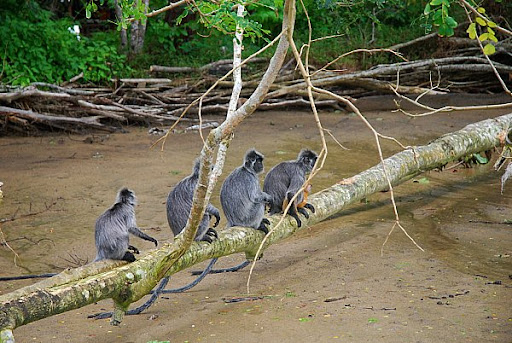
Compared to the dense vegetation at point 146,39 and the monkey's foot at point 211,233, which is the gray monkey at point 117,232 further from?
the dense vegetation at point 146,39

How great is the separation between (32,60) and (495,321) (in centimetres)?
1123

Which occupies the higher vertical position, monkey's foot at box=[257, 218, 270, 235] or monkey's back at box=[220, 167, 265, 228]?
monkey's back at box=[220, 167, 265, 228]

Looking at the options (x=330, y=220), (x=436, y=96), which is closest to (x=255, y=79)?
(x=436, y=96)

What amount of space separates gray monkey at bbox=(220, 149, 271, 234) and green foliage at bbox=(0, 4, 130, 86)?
790cm

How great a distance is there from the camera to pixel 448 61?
13.7m

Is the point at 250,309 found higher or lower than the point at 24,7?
lower

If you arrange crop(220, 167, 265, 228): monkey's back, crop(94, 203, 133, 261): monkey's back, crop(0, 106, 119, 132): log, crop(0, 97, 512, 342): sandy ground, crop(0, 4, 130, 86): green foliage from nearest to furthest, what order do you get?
crop(0, 97, 512, 342): sandy ground, crop(94, 203, 133, 261): monkey's back, crop(220, 167, 265, 228): monkey's back, crop(0, 106, 119, 132): log, crop(0, 4, 130, 86): green foliage

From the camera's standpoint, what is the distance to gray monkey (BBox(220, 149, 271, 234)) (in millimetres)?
6295

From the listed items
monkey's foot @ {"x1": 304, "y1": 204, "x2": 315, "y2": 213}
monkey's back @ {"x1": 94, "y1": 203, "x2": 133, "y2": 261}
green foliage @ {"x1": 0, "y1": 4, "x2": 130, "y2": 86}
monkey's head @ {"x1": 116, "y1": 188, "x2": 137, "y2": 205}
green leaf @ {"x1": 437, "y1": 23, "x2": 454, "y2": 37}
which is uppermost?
green foliage @ {"x1": 0, "y1": 4, "x2": 130, "y2": 86}

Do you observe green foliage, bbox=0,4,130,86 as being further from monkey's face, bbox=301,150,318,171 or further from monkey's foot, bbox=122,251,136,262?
monkey's foot, bbox=122,251,136,262

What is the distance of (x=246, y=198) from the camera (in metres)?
6.28

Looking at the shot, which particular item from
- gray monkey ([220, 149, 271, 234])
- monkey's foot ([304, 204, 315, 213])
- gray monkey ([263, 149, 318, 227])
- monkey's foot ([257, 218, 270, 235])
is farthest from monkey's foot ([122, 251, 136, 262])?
monkey's foot ([304, 204, 315, 213])

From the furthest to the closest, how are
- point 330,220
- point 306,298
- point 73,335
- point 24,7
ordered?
point 24,7, point 330,220, point 306,298, point 73,335

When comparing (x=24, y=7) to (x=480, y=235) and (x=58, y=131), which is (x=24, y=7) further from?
(x=480, y=235)
